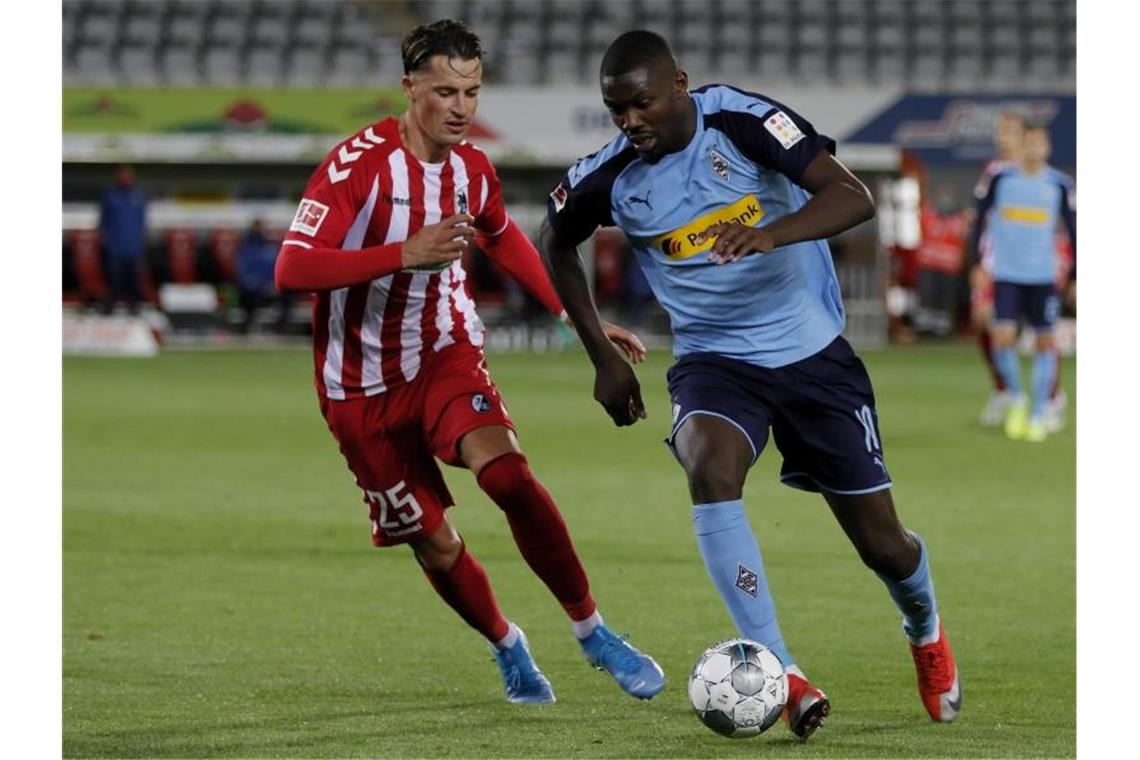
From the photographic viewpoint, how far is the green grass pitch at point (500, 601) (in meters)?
5.42

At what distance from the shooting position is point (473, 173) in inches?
241

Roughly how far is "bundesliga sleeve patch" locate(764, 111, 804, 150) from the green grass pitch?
1.55 m

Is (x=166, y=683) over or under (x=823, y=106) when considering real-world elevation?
under

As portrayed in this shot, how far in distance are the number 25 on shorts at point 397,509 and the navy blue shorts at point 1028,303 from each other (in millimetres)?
9521

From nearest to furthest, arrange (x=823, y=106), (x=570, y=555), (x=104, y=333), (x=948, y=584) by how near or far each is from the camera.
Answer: (x=570, y=555), (x=948, y=584), (x=104, y=333), (x=823, y=106)

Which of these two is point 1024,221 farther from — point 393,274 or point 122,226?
point 122,226

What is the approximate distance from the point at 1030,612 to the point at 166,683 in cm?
326

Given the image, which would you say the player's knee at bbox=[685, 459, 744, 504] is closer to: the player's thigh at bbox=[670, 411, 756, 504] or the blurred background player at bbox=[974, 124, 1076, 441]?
the player's thigh at bbox=[670, 411, 756, 504]

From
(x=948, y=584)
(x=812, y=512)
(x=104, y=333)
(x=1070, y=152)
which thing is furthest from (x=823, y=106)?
(x=948, y=584)

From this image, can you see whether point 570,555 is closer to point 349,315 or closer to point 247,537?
point 349,315

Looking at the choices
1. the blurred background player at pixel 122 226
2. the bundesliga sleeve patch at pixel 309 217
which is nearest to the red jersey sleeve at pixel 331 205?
the bundesliga sleeve patch at pixel 309 217

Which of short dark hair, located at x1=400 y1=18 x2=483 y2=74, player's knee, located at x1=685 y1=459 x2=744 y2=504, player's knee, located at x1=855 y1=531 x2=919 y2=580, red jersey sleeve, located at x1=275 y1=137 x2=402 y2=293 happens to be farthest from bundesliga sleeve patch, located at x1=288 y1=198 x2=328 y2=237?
player's knee, located at x1=855 y1=531 x2=919 y2=580

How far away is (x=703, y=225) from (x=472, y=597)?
1335mm

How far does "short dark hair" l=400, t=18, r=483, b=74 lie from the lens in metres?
5.77
